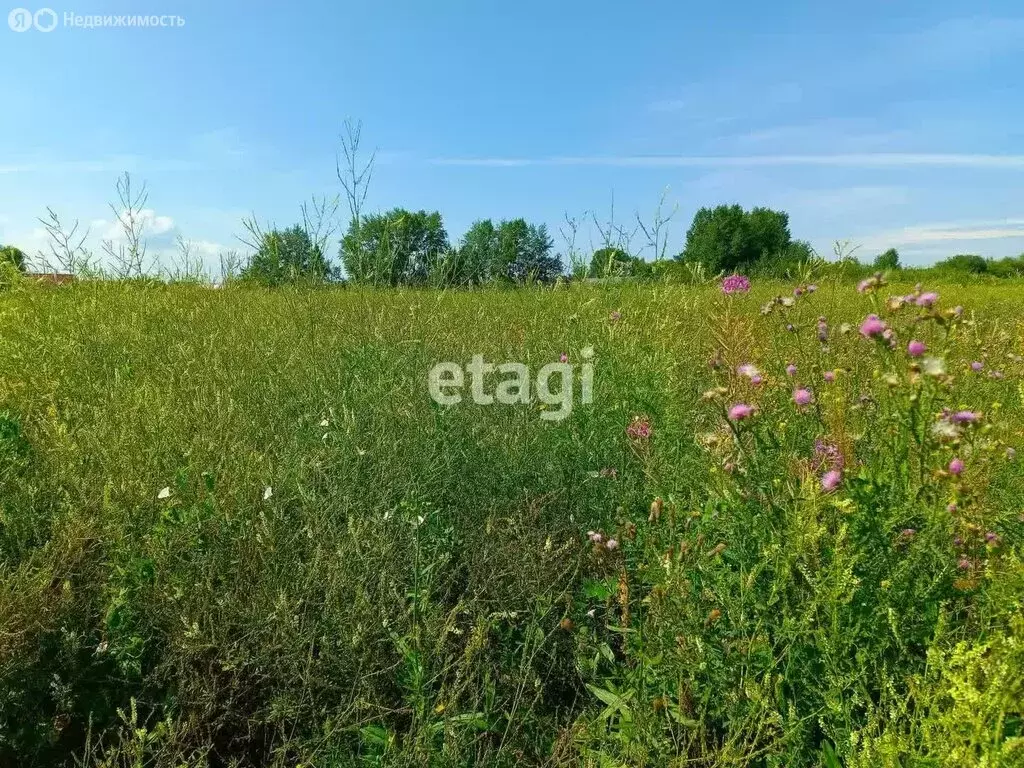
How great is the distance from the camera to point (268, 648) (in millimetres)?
1560

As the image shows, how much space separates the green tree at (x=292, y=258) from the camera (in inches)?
192

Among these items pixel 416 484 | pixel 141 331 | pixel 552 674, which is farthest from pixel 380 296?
pixel 552 674

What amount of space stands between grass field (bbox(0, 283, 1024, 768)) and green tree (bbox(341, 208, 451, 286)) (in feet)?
8.29

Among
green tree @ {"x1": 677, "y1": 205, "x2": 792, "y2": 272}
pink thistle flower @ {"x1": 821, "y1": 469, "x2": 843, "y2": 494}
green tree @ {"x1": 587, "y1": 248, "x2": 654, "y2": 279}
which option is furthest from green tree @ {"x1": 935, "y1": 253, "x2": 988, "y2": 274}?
pink thistle flower @ {"x1": 821, "y1": 469, "x2": 843, "y2": 494}

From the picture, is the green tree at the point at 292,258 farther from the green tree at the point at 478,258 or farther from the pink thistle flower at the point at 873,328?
the pink thistle flower at the point at 873,328

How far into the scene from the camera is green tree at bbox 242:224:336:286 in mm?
4887

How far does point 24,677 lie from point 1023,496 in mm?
2718

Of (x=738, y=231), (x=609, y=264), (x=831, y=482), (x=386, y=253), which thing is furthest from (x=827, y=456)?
(x=738, y=231)

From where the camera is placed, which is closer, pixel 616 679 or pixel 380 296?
pixel 616 679

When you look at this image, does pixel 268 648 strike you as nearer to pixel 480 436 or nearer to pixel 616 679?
pixel 616 679

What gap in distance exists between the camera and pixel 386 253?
Result: 518 cm

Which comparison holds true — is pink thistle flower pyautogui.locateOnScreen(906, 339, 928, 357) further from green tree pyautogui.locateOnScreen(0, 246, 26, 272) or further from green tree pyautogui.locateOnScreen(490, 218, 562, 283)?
green tree pyautogui.locateOnScreen(0, 246, 26, 272)

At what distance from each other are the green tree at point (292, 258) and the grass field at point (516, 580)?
7.85ft

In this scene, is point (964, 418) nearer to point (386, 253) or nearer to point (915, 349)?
point (915, 349)
